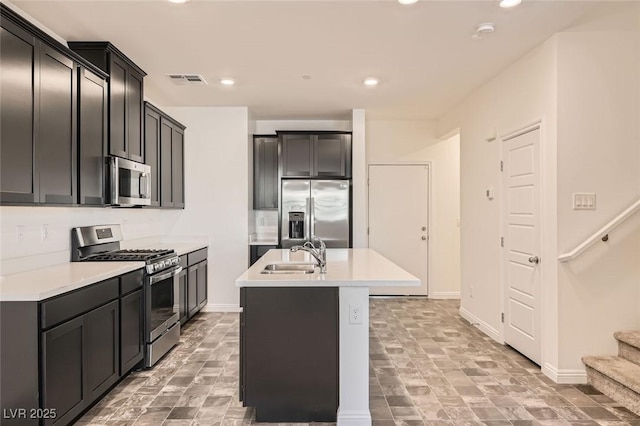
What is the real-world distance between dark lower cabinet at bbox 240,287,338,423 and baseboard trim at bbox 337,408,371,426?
73mm

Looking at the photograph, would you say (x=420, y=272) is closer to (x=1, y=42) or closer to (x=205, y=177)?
(x=205, y=177)

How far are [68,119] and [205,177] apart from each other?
2523mm

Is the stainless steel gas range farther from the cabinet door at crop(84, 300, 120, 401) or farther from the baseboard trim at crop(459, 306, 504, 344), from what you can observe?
the baseboard trim at crop(459, 306, 504, 344)

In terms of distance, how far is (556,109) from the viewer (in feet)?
9.76

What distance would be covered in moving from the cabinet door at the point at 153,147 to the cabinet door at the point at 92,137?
79 centimetres

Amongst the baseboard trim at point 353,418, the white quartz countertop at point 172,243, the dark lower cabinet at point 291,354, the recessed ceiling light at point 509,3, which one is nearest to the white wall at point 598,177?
the recessed ceiling light at point 509,3

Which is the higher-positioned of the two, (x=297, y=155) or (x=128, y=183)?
(x=297, y=155)

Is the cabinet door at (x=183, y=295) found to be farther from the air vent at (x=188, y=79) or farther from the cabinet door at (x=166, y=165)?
the air vent at (x=188, y=79)

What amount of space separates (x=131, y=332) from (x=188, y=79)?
99.9 inches

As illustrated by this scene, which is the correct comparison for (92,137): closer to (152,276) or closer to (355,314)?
(152,276)

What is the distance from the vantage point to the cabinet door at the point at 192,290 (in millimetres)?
4328

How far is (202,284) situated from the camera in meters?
4.85

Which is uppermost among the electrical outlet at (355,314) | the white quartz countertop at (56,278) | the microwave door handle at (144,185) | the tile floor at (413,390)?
the microwave door handle at (144,185)

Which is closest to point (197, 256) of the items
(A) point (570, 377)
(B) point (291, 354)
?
(B) point (291, 354)
